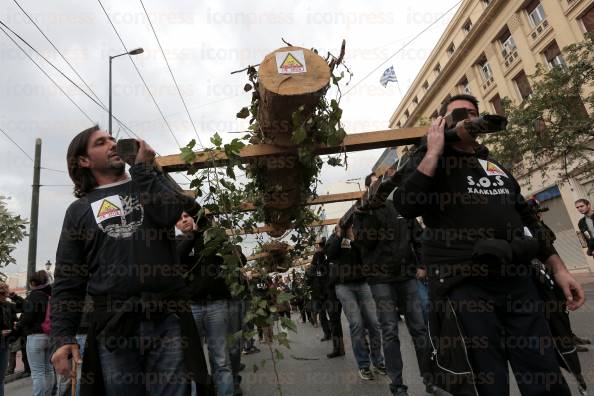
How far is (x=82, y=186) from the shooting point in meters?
2.66

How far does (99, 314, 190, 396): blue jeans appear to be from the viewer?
7.00 feet

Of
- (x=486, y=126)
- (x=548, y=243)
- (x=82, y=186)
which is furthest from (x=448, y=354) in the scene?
(x=82, y=186)

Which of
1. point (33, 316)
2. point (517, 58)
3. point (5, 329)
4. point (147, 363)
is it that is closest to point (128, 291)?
point (147, 363)

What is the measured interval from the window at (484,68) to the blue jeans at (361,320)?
75.5 ft

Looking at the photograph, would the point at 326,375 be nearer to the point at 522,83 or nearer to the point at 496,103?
the point at 522,83

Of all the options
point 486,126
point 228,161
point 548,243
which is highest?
point 228,161

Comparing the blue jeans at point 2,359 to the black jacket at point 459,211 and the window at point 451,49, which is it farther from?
the window at point 451,49

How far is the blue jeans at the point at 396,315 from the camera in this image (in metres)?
4.10

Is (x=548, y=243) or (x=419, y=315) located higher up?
(x=548, y=243)

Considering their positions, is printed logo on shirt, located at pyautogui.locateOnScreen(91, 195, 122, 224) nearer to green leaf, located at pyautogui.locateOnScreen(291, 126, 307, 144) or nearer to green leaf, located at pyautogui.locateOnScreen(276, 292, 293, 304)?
green leaf, located at pyautogui.locateOnScreen(291, 126, 307, 144)

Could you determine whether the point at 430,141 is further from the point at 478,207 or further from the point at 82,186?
the point at 82,186

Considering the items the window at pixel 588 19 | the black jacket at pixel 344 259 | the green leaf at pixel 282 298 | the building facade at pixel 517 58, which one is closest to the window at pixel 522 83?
the building facade at pixel 517 58

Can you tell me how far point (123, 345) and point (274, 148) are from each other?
Answer: 1.76 metres

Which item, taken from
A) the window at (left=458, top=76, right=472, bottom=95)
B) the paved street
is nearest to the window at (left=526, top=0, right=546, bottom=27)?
the window at (left=458, top=76, right=472, bottom=95)
